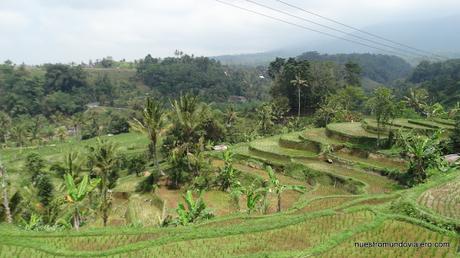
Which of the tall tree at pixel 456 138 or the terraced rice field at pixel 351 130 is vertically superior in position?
the tall tree at pixel 456 138

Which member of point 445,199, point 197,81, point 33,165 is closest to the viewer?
point 445,199

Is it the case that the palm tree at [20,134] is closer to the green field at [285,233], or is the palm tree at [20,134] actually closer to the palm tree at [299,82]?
the palm tree at [299,82]

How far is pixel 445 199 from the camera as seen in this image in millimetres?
14633

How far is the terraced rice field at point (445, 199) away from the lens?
1349cm

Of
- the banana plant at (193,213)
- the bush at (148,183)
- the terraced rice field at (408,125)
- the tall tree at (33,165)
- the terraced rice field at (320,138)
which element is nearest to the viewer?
the banana plant at (193,213)

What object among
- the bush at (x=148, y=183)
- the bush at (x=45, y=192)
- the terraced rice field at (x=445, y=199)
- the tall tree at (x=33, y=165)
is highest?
the terraced rice field at (x=445, y=199)

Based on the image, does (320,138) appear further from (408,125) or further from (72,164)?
(72,164)

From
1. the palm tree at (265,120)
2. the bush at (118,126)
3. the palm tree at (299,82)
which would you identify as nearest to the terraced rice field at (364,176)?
the palm tree at (265,120)

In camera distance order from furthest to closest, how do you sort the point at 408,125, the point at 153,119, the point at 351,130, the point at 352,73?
the point at 352,73 → the point at 351,130 → the point at 408,125 → the point at 153,119

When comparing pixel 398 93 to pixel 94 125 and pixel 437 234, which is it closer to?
pixel 94 125

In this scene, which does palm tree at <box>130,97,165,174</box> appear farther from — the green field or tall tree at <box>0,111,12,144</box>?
tall tree at <box>0,111,12,144</box>

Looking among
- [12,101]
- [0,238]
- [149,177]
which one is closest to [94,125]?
[12,101]

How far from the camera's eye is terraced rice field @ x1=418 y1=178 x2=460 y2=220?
13.5 meters

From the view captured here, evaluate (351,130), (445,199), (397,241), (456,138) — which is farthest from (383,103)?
(397,241)
